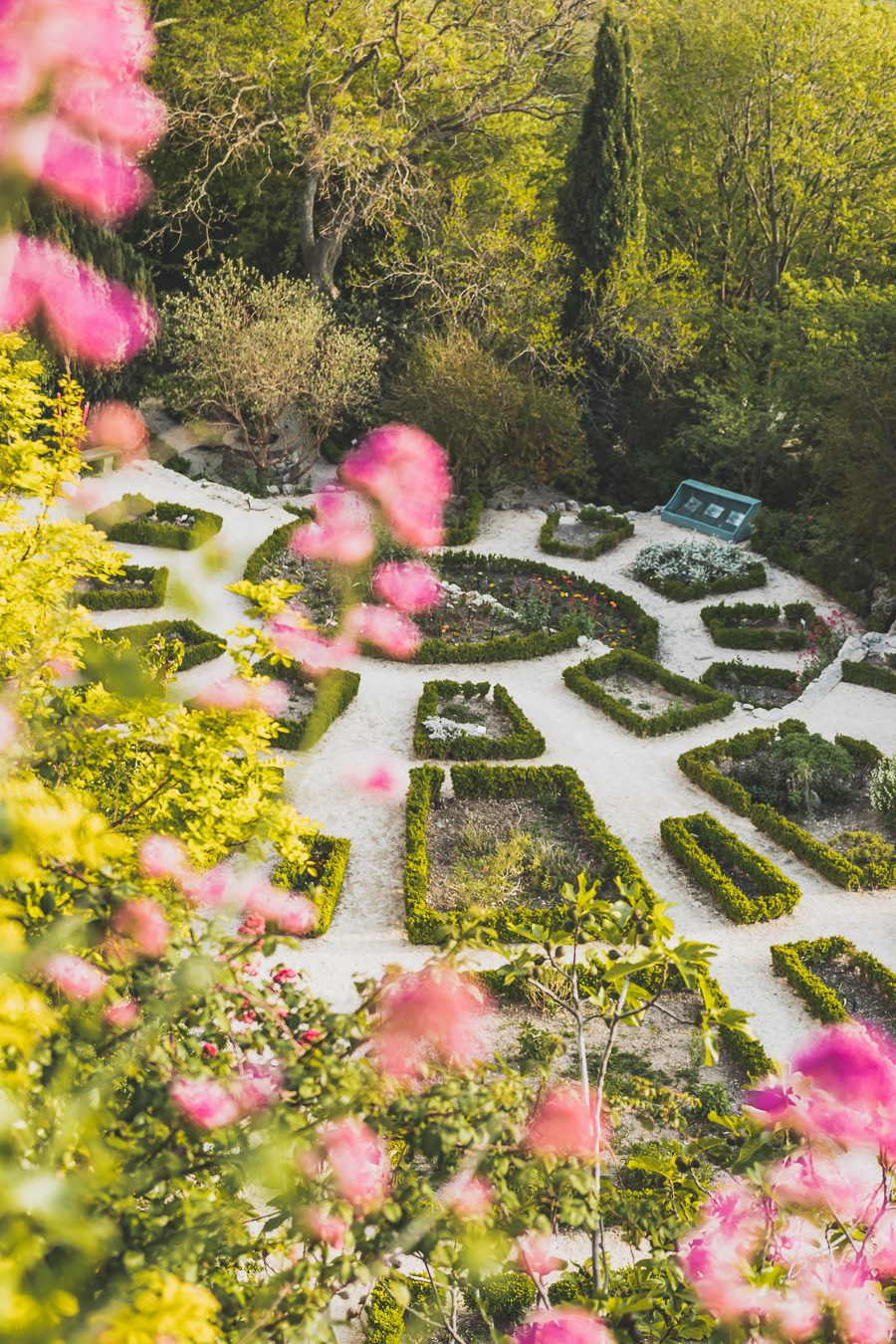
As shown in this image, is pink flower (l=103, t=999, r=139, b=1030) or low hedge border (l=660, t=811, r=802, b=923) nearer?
pink flower (l=103, t=999, r=139, b=1030)

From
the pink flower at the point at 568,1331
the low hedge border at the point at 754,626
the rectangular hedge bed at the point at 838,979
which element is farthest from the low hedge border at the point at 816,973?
the low hedge border at the point at 754,626

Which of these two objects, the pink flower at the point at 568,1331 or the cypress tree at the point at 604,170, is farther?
the cypress tree at the point at 604,170

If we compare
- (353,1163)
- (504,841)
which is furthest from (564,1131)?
(504,841)

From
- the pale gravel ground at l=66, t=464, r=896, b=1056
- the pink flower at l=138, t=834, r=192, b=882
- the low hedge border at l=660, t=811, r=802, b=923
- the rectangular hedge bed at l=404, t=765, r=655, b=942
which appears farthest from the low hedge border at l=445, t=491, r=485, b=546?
the pink flower at l=138, t=834, r=192, b=882

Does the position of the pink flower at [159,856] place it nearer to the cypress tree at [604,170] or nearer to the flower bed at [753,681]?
the flower bed at [753,681]

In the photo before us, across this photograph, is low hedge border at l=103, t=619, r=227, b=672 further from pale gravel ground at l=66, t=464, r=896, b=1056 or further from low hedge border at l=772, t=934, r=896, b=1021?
low hedge border at l=772, t=934, r=896, b=1021

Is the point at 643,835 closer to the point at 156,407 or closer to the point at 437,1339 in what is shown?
the point at 437,1339
